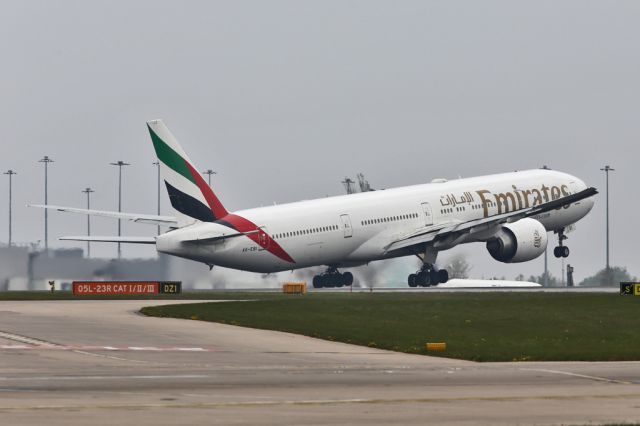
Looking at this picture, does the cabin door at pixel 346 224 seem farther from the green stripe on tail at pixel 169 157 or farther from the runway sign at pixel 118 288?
the green stripe on tail at pixel 169 157

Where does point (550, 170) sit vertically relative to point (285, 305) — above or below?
above

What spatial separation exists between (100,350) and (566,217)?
55658 mm

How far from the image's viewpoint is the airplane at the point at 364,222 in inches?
3000

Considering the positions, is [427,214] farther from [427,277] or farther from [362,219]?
[362,219]

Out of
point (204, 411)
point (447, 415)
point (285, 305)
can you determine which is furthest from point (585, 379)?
point (285, 305)

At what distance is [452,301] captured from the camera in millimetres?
62438

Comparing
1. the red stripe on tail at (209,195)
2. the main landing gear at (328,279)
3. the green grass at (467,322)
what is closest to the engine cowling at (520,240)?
the main landing gear at (328,279)

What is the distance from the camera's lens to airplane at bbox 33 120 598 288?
250 ft

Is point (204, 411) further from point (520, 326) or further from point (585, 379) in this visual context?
point (520, 326)

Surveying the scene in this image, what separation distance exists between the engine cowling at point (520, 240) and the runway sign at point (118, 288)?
828 inches

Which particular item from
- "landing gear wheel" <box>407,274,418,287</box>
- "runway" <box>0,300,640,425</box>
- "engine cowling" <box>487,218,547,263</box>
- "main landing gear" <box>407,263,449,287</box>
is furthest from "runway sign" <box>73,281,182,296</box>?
"runway" <box>0,300,640,425</box>

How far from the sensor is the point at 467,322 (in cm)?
5309

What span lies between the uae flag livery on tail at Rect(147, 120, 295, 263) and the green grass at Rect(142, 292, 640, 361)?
14134 millimetres

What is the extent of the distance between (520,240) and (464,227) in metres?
4.02
